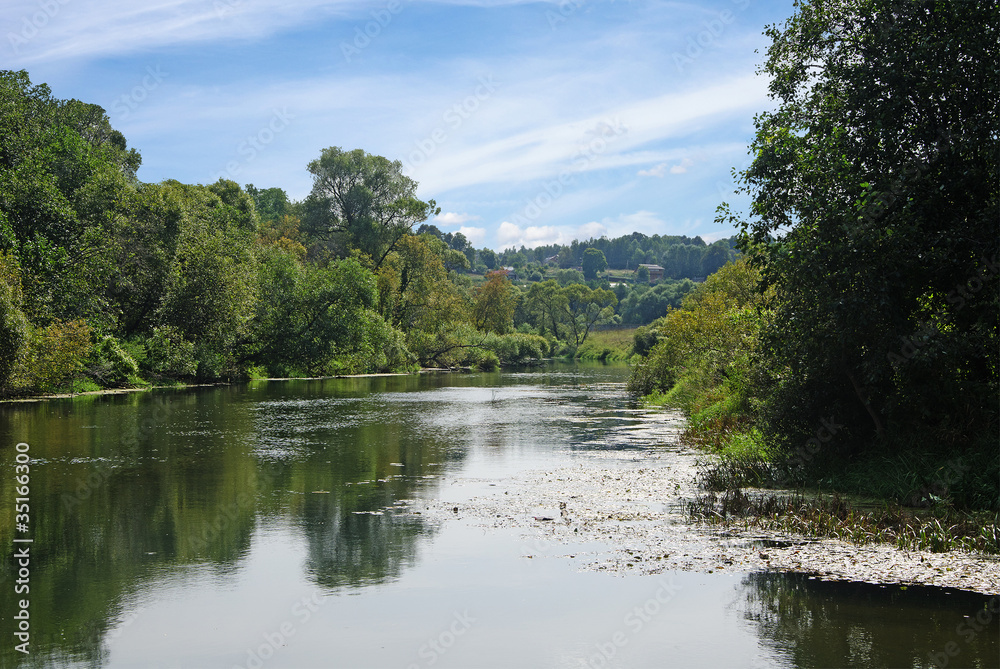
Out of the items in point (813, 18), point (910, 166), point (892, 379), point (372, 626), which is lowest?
point (372, 626)

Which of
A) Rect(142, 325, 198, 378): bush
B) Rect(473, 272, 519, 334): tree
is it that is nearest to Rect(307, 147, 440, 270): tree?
Rect(473, 272, 519, 334): tree

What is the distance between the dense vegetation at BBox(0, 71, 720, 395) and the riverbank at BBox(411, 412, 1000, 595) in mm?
25020

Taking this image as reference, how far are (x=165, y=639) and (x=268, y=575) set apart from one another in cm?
222

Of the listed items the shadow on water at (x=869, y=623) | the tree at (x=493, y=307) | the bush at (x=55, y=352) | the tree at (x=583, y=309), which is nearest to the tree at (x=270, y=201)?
the tree at (x=493, y=307)

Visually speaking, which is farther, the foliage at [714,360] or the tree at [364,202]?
the tree at [364,202]

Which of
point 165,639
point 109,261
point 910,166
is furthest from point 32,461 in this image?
point 109,261

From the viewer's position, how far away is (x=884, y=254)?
44.2 ft

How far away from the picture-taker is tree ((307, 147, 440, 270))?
78500mm

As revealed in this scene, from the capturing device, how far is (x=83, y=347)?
3559 centimetres

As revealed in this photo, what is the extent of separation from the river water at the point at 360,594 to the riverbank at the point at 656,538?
35cm

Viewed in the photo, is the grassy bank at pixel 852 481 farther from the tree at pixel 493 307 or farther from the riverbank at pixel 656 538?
the tree at pixel 493 307

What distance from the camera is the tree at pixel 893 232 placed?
13281mm

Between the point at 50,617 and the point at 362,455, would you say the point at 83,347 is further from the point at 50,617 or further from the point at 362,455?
the point at 50,617

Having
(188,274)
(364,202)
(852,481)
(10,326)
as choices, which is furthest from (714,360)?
(364,202)
